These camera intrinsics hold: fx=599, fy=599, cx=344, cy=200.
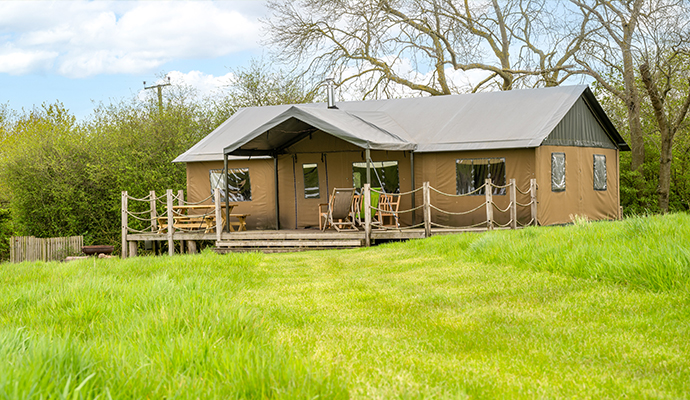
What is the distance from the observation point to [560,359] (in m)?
3.47

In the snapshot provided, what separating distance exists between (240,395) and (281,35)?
23343mm

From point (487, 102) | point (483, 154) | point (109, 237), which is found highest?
point (487, 102)

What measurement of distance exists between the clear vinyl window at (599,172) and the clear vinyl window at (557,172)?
1.87 meters

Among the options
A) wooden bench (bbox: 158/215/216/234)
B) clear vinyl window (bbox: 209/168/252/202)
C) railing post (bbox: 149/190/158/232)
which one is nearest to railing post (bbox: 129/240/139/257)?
railing post (bbox: 149/190/158/232)

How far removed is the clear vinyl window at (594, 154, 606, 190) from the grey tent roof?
984mm

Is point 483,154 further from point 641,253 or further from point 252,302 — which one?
point 252,302

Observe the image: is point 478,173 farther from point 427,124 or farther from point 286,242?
point 286,242

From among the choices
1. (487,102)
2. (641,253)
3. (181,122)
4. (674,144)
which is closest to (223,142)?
(181,122)

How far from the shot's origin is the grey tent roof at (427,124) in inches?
523

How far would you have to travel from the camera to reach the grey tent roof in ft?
43.6

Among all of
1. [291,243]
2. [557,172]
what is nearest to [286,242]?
[291,243]

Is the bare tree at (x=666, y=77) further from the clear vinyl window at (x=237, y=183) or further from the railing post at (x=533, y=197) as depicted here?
the clear vinyl window at (x=237, y=183)

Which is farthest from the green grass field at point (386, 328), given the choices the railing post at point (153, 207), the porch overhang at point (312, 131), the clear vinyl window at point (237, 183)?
the clear vinyl window at point (237, 183)

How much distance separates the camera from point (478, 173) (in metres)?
14.9
